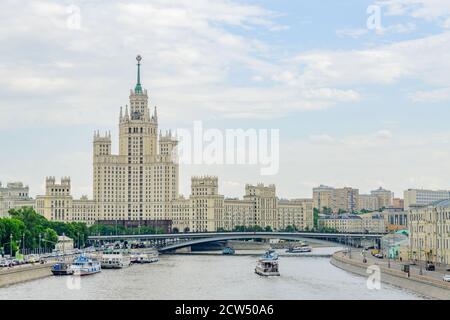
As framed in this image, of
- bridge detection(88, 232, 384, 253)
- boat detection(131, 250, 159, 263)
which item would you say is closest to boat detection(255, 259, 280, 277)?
boat detection(131, 250, 159, 263)

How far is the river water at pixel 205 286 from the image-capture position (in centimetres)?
7325

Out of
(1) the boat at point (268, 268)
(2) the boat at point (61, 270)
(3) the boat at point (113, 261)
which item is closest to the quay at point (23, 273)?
(2) the boat at point (61, 270)

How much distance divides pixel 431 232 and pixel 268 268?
16.9m

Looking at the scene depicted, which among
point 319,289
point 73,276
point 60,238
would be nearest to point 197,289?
point 319,289

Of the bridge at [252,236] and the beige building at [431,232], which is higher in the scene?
the beige building at [431,232]

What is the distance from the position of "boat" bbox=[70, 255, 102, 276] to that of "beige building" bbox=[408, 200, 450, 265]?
34407 millimetres

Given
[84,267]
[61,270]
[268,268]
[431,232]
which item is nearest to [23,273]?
[61,270]

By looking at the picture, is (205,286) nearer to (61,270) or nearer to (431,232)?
(61,270)

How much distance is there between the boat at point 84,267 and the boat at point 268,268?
58.4 feet

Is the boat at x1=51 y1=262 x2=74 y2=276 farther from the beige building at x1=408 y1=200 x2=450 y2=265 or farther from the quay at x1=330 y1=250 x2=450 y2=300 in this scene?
the beige building at x1=408 y1=200 x2=450 y2=265

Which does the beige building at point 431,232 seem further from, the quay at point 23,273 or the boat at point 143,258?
the quay at point 23,273
